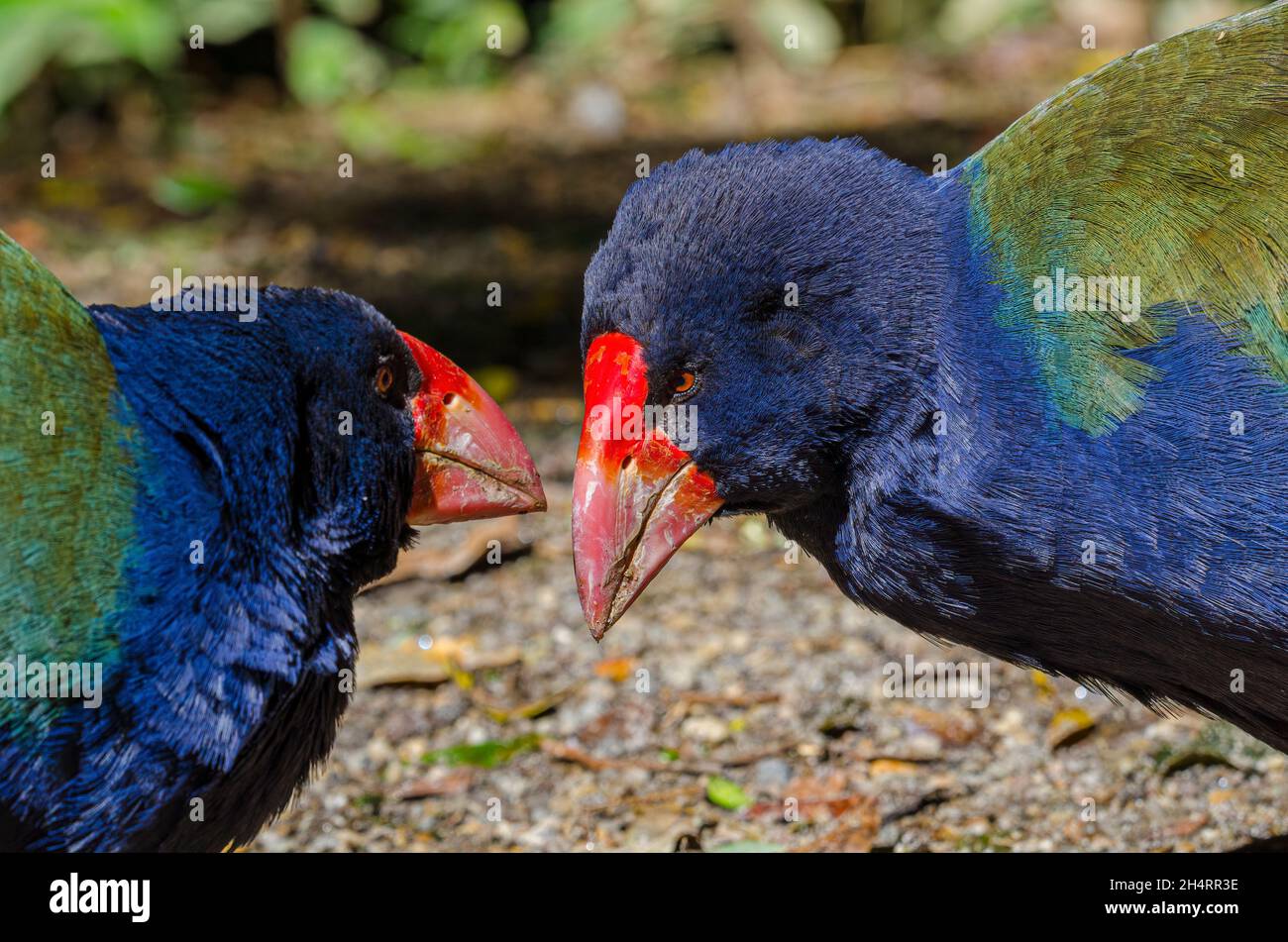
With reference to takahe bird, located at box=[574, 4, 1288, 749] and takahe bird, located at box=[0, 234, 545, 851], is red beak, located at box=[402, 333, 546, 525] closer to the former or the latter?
takahe bird, located at box=[0, 234, 545, 851]


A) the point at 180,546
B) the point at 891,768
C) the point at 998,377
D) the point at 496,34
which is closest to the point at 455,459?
the point at 180,546

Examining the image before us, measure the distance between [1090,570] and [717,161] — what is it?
36.1 inches

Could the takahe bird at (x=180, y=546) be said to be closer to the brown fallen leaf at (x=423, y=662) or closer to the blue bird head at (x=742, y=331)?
the blue bird head at (x=742, y=331)

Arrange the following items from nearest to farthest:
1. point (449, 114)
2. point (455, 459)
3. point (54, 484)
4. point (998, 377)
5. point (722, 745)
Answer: point (54, 484)
point (998, 377)
point (455, 459)
point (722, 745)
point (449, 114)

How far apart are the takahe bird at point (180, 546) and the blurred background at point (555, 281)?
95cm

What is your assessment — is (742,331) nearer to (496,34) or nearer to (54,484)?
(54,484)

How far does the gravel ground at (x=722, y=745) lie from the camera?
11.6ft

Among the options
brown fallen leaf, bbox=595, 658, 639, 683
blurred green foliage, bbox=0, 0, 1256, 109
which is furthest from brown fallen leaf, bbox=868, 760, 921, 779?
blurred green foliage, bbox=0, 0, 1256, 109

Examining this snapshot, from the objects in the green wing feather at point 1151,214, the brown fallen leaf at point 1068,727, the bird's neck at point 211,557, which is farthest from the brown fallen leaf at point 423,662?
the green wing feather at point 1151,214

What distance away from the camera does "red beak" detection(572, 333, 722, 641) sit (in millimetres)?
2637

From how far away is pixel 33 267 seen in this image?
8.92ft

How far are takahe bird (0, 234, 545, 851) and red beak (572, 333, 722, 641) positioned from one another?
48 cm

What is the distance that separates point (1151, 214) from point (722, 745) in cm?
182

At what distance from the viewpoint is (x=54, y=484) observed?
2.49 metres
